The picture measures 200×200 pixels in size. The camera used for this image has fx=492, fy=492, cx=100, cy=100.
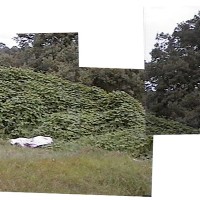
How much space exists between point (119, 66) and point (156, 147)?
0.72 meters

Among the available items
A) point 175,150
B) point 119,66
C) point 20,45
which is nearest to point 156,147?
point 175,150

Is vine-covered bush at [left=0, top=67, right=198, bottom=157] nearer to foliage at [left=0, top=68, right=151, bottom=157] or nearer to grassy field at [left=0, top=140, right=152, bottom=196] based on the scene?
foliage at [left=0, top=68, right=151, bottom=157]

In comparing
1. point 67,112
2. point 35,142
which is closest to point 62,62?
point 67,112

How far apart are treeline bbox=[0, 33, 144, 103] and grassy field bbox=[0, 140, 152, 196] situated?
1.87 feet

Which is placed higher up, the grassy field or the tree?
the tree

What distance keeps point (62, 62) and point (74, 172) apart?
94 centimetres

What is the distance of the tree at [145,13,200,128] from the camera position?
402 centimetres

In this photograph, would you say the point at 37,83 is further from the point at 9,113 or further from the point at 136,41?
the point at 136,41

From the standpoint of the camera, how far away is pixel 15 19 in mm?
4117

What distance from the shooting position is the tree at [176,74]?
4.02 metres

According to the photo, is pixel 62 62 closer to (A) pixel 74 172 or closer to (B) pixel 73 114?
(B) pixel 73 114

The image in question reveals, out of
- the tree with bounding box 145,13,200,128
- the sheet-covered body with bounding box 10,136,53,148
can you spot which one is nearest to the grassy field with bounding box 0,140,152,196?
the sheet-covered body with bounding box 10,136,53,148

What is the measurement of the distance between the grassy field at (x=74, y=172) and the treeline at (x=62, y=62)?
571mm

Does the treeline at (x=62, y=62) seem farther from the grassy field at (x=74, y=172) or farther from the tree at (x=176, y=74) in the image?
the grassy field at (x=74, y=172)
